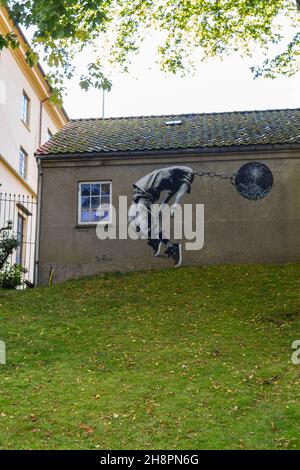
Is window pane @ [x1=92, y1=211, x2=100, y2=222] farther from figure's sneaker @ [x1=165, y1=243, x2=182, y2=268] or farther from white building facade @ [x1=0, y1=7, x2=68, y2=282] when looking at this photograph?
white building facade @ [x1=0, y1=7, x2=68, y2=282]

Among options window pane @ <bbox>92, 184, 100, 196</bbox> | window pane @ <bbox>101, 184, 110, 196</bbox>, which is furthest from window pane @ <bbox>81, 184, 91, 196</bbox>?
window pane @ <bbox>101, 184, 110, 196</bbox>

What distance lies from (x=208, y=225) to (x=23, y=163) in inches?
494

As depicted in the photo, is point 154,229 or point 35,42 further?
point 154,229

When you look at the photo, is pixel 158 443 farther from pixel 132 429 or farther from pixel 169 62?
pixel 169 62

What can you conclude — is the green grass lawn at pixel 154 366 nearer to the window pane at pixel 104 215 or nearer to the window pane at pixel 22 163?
the window pane at pixel 104 215

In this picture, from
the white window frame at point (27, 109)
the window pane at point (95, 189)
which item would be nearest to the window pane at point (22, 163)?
the white window frame at point (27, 109)

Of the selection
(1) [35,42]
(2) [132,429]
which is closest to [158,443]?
(2) [132,429]

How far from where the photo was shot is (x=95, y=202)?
19.8m

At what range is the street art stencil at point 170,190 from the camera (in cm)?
1914

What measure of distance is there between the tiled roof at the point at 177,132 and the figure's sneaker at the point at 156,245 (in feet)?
10.7

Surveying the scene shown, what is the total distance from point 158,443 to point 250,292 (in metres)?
8.28

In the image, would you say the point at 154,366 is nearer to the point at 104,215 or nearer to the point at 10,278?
the point at 10,278

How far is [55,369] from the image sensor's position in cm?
1002

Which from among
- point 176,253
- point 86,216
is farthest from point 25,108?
point 176,253
